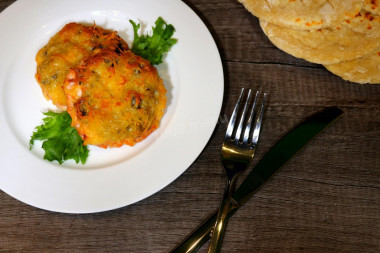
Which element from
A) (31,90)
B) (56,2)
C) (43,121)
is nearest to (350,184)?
(43,121)

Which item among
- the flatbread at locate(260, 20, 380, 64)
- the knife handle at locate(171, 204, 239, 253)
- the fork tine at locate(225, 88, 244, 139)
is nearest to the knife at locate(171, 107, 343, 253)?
the knife handle at locate(171, 204, 239, 253)

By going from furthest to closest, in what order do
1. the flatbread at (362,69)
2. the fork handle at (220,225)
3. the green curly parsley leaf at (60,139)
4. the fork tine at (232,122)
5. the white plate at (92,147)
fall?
the flatbread at (362,69) → the fork tine at (232,122) → the green curly parsley leaf at (60,139) → the white plate at (92,147) → the fork handle at (220,225)

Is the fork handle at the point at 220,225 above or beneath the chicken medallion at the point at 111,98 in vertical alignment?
beneath

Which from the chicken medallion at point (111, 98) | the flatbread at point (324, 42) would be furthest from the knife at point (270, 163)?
the chicken medallion at point (111, 98)

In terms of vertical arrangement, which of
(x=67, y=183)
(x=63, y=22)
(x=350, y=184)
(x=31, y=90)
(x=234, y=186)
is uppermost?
(x=63, y=22)

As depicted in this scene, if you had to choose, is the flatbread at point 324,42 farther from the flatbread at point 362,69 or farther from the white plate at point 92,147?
the white plate at point 92,147

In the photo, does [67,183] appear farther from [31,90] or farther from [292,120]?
[292,120]
